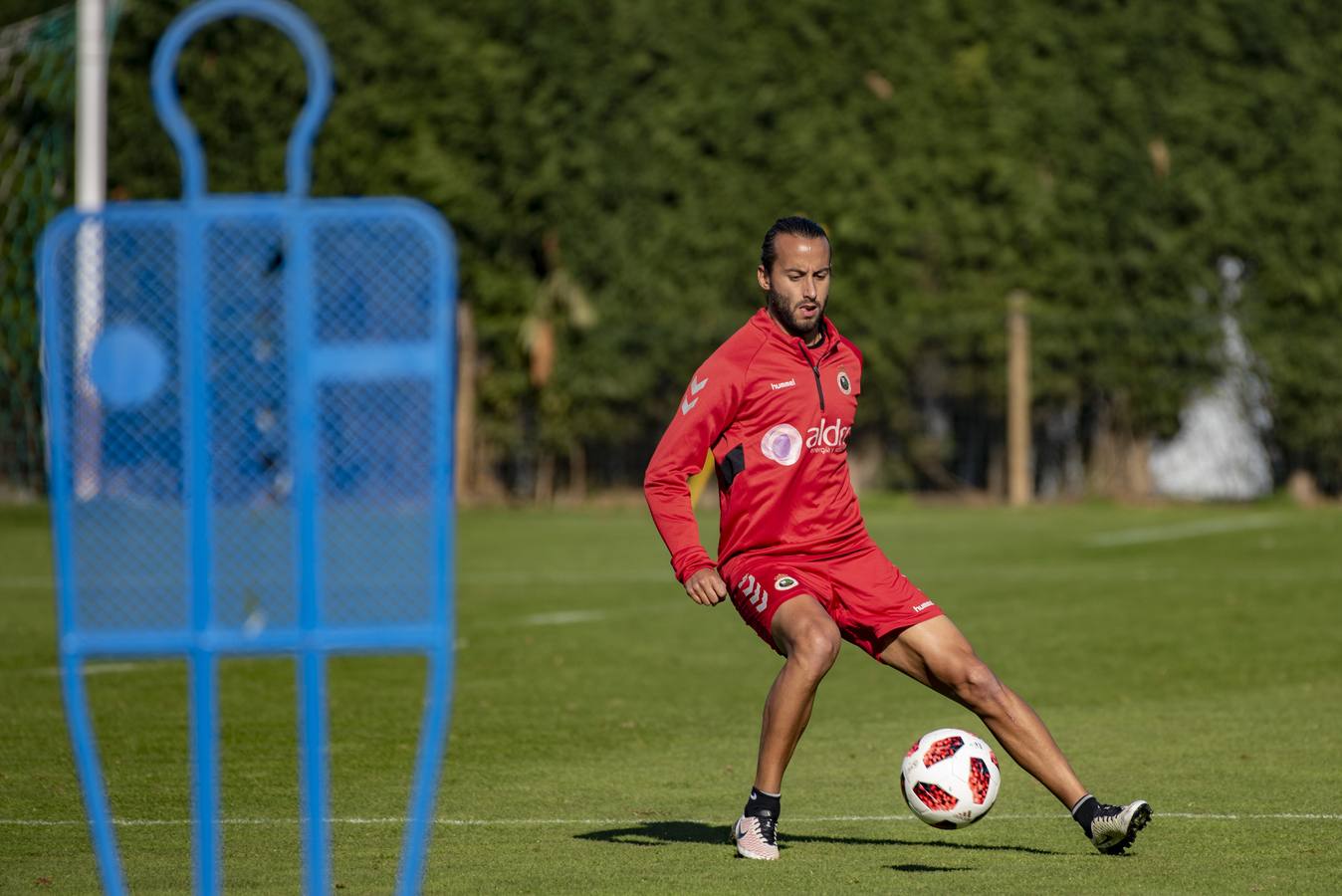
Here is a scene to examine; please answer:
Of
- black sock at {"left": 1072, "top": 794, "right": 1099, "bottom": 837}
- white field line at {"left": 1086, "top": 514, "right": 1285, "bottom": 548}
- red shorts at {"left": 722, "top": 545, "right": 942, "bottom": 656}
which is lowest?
white field line at {"left": 1086, "top": 514, "right": 1285, "bottom": 548}

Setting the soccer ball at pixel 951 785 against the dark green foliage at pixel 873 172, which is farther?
the dark green foliage at pixel 873 172

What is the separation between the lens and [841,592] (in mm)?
7102

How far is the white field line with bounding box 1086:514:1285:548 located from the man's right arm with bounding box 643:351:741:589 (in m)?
14.0

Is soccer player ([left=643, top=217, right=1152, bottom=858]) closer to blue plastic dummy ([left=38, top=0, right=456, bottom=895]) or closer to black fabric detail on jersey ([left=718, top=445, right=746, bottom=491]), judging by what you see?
black fabric detail on jersey ([left=718, top=445, right=746, bottom=491])

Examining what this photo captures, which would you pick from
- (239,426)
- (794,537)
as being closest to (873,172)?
(794,537)

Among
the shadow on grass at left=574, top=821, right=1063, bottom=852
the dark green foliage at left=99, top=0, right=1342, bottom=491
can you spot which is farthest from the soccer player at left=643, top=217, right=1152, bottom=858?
the dark green foliage at left=99, top=0, right=1342, bottom=491

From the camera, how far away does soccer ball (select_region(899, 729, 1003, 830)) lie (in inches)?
276

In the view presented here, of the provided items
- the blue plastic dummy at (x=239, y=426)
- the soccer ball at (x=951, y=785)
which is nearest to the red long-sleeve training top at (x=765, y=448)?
the soccer ball at (x=951, y=785)

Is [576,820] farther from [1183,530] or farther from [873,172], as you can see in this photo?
[873,172]

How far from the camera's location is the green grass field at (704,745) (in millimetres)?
6832

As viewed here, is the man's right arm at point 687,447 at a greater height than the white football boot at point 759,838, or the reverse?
the man's right arm at point 687,447

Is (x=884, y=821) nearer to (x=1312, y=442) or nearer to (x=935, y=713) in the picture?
(x=935, y=713)

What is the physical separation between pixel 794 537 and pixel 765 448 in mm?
319

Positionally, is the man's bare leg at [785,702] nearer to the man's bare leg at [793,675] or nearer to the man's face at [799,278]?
the man's bare leg at [793,675]
